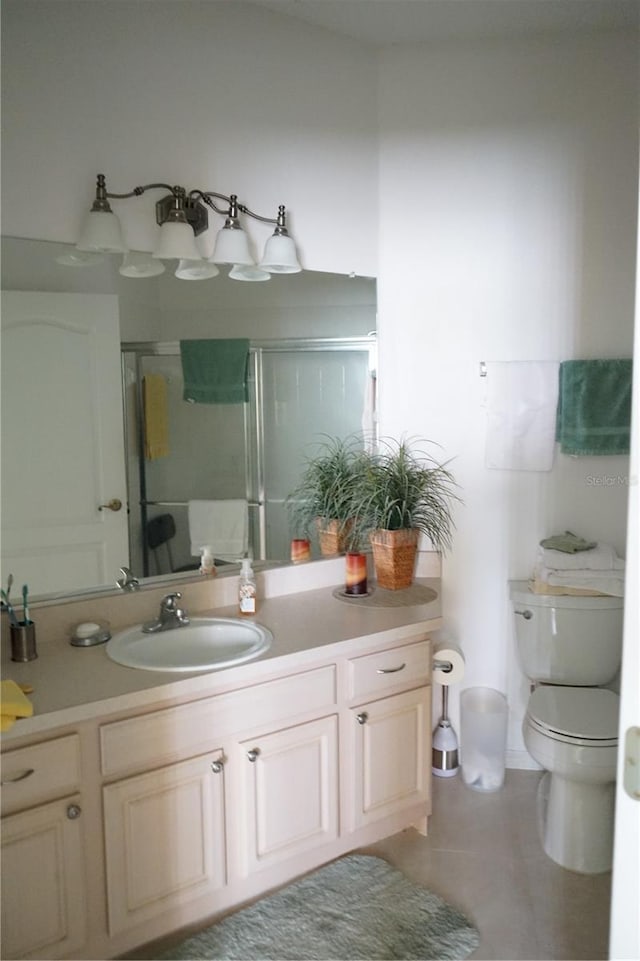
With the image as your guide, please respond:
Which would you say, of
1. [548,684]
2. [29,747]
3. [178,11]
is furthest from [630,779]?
[178,11]

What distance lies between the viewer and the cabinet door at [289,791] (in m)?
1.81

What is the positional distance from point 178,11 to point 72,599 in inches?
70.4

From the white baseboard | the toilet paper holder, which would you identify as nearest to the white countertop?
the toilet paper holder

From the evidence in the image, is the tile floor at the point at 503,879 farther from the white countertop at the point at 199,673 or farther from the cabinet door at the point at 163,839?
the white countertop at the point at 199,673

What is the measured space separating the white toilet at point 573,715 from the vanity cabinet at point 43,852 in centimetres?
140

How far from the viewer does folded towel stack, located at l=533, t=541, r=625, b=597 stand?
2324 millimetres

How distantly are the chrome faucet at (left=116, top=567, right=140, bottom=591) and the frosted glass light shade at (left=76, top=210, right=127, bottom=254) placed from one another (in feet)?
3.12

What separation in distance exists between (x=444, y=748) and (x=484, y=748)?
0.15 metres

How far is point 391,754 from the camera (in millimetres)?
2090

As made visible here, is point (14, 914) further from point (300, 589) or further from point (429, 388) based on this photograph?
point (429, 388)

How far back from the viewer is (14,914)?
148cm

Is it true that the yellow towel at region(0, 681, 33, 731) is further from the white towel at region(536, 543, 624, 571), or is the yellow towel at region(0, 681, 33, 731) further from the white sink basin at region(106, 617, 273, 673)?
the white towel at region(536, 543, 624, 571)

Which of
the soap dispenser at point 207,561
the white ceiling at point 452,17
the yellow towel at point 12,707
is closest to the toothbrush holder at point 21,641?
the yellow towel at point 12,707

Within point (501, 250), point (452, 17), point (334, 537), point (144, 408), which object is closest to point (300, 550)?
point (334, 537)
